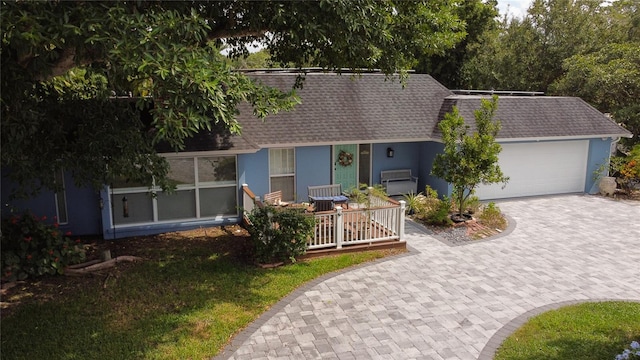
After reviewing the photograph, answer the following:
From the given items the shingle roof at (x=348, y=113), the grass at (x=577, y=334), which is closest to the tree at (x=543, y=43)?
the shingle roof at (x=348, y=113)

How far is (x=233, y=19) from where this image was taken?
9750 millimetres

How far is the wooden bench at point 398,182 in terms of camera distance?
17047 millimetres

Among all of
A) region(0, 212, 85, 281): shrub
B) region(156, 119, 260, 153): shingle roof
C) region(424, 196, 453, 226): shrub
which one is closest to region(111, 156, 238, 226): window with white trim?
region(156, 119, 260, 153): shingle roof

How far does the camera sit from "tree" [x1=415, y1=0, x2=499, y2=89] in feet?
95.3

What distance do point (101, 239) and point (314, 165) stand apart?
22.8ft

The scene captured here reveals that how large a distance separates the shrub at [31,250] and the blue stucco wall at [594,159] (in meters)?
17.9

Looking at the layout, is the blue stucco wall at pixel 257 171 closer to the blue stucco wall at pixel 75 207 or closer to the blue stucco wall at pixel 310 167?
the blue stucco wall at pixel 310 167

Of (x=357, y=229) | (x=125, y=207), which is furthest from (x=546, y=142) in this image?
(x=125, y=207)

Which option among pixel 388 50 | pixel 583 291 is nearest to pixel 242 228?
pixel 388 50

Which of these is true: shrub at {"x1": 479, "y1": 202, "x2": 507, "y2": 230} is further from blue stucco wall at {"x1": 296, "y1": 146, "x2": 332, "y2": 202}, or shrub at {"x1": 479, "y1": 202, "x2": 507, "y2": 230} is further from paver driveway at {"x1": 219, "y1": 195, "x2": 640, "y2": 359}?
blue stucco wall at {"x1": 296, "y1": 146, "x2": 332, "y2": 202}

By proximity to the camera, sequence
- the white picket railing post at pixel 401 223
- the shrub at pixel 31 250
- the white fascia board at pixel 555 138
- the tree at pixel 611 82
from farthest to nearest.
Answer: the tree at pixel 611 82, the white fascia board at pixel 555 138, the white picket railing post at pixel 401 223, the shrub at pixel 31 250

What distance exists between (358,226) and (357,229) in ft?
0.63

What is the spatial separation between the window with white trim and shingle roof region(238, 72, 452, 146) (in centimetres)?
176

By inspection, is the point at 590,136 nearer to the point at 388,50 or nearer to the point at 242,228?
the point at 388,50
